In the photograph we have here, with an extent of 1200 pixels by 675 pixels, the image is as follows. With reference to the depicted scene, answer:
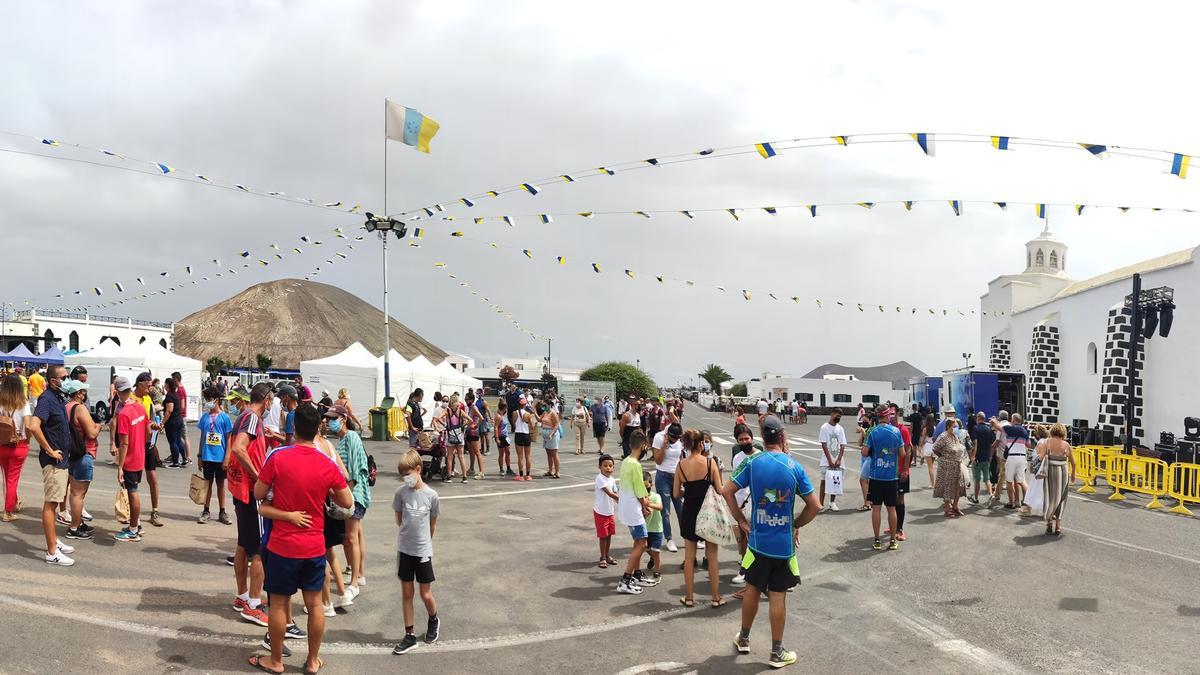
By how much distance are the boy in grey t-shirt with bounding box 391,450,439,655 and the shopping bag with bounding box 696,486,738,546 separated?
102 inches

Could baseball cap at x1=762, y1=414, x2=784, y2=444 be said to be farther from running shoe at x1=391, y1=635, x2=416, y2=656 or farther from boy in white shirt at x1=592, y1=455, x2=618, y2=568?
running shoe at x1=391, y1=635, x2=416, y2=656

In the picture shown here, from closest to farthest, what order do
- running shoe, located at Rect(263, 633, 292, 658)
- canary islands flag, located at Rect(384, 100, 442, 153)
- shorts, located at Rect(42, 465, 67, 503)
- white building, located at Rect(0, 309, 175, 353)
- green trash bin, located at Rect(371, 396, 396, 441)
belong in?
running shoe, located at Rect(263, 633, 292, 658) < shorts, located at Rect(42, 465, 67, 503) < canary islands flag, located at Rect(384, 100, 442, 153) < green trash bin, located at Rect(371, 396, 396, 441) < white building, located at Rect(0, 309, 175, 353)

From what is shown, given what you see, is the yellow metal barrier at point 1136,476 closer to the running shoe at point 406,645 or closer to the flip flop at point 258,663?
the running shoe at point 406,645

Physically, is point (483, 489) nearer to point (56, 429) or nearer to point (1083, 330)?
point (56, 429)

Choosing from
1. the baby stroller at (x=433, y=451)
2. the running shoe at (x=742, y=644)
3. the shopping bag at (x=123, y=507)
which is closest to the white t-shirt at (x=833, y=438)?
the running shoe at (x=742, y=644)

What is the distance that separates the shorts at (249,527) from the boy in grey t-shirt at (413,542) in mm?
1183

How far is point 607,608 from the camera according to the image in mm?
6895

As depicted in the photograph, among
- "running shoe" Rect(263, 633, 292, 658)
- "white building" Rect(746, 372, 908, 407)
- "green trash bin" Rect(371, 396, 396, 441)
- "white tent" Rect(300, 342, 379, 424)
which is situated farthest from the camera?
"white building" Rect(746, 372, 908, 407)

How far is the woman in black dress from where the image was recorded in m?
7.03

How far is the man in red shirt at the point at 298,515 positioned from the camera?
474cm

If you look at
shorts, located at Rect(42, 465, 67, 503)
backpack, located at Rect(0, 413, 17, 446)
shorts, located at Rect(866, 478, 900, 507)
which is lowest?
shorts, located at Rect(866, 478, 900, 507)

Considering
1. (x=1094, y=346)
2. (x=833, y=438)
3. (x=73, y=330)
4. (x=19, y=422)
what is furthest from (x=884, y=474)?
(x=73, y=330)

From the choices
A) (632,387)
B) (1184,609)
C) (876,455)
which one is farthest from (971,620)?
(632,387)

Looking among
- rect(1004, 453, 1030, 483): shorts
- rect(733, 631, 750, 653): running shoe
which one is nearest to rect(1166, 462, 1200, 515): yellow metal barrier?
rect(1004, 453, 1030, 483): shorts
